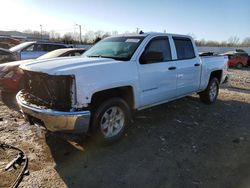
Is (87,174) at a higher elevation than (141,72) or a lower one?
lower

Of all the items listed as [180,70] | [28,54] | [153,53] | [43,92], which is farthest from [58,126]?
[28,54]

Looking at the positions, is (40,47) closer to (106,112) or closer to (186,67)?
(186,67)

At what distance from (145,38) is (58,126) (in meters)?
2.55

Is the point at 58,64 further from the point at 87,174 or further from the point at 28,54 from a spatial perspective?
the point at 28,54

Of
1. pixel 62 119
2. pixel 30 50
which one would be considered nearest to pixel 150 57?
pixel 62 119

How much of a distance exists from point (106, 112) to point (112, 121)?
274 mm

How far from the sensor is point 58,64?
13.3 feet

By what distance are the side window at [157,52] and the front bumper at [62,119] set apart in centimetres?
170

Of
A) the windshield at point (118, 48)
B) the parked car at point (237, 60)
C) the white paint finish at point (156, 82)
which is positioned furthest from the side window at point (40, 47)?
the parked car at point (237, 60)

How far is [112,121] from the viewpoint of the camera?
452 centimetres

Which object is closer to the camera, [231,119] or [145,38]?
[145,38]

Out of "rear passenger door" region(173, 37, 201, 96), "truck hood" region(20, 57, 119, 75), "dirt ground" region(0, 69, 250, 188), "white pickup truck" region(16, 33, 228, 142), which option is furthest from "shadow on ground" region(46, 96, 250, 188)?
"truck hood" region(20, 57, 119, 75)

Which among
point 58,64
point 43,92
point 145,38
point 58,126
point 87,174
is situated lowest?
point 87,174

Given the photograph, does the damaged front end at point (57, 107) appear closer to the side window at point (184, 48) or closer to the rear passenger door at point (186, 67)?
the rear passenger door at point (186, 67)
